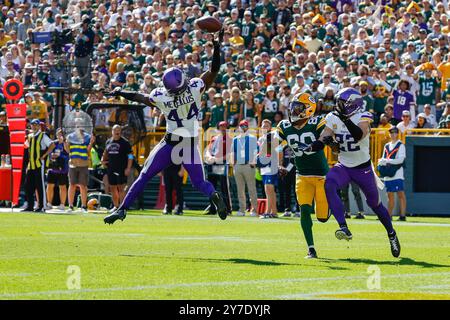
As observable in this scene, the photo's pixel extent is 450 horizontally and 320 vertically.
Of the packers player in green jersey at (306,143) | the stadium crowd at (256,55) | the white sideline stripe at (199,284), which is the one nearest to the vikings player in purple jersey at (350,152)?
the packers player in green jersey at (306,143)

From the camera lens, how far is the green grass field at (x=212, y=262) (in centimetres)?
840

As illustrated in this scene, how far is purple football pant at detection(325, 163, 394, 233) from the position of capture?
39.0 ft

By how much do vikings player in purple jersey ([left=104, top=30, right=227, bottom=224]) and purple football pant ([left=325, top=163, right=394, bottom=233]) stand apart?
56.6 inches

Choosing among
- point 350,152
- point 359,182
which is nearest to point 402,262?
point 359,182

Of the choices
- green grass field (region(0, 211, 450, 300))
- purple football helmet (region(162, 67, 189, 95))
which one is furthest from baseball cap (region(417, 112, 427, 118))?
purple football helmet (region(162, 67, 189, 95))

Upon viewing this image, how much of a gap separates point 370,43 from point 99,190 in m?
6.68

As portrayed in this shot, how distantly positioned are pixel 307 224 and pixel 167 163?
6.74ft

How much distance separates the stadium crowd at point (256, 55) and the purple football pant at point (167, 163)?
8.52 metres

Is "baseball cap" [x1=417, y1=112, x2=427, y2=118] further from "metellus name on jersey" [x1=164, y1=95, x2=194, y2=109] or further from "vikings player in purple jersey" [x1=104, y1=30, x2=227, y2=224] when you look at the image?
"metellus name on jersey" [x1=164, y1=95, x2=194, y2=109]

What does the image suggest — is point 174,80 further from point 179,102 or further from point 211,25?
point 211,25

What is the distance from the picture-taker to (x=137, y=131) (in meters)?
24.2

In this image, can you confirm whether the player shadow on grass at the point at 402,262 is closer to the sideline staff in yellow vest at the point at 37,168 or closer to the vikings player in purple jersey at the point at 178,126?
the vikings player in purple jersey at the point at 178,126

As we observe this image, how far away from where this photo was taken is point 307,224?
1170cm
